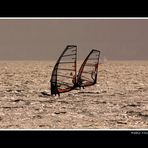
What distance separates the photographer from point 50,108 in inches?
447

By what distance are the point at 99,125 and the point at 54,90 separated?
11.6ft

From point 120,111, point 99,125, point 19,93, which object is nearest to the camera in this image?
point 99,125

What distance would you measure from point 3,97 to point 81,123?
530cm

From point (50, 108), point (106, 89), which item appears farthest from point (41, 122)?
point (106, 89)

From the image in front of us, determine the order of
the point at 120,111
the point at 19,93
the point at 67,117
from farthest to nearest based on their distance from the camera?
the point at 19,93
the point at 120,111
the point at 67,117

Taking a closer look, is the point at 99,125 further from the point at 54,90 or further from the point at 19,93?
the point at 19,93

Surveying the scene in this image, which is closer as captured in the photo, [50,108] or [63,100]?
[50,108]

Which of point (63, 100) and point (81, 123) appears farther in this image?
point (63, 100)

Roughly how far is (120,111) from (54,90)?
2360 mm

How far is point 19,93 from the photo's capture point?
14.9 metres
